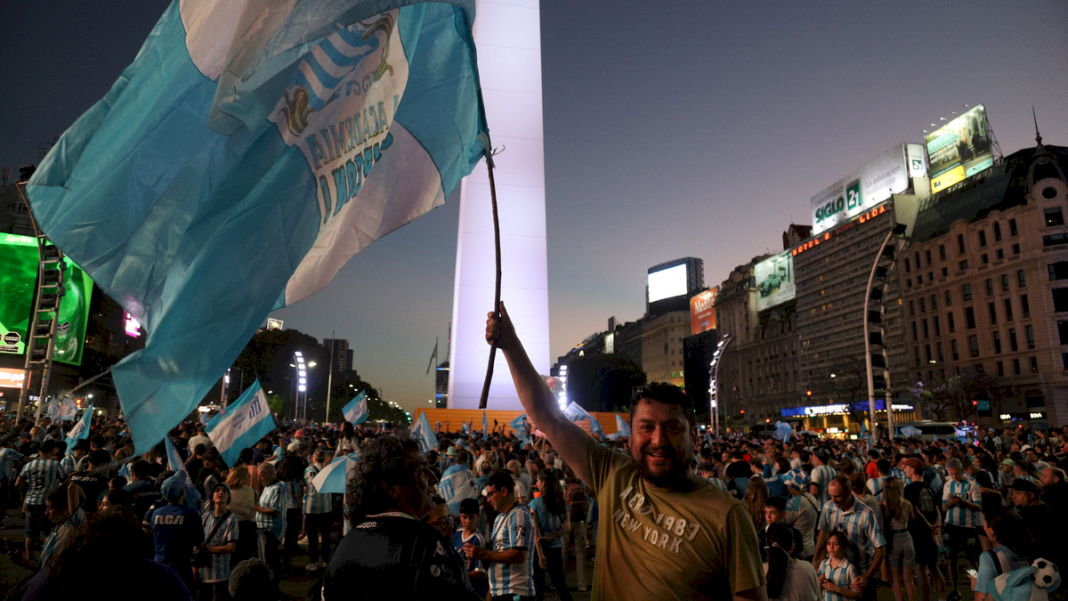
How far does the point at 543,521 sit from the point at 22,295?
1903 inches

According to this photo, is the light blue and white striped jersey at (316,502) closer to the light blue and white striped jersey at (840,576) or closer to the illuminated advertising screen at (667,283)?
the light blue and white striped jersey at (840,576)

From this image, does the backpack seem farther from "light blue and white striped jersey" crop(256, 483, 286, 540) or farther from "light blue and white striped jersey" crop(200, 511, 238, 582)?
"light blue and white striped jersey" crop(200, 511, 238, 582)

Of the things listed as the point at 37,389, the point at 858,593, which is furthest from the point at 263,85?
the point at 37,389

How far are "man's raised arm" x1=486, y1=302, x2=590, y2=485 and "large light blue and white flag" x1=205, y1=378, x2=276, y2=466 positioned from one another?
8.55 metres

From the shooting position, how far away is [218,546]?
251 inches

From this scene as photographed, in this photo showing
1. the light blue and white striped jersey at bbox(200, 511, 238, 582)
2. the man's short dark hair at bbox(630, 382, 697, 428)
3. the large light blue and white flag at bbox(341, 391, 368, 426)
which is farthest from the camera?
the large light blue and white flag at bbox(341, 391, 368, 426)

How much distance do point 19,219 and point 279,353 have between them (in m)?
40.2

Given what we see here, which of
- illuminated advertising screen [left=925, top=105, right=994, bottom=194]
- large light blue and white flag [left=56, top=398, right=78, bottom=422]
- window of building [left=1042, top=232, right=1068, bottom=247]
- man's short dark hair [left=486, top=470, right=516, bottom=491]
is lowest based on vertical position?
man's short dark hair [left=486, top=470, right=516, bottom=491]

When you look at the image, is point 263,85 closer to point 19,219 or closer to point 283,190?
point 283,190

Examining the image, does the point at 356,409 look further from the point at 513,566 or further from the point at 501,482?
the point at 513,566

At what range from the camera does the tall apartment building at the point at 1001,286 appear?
5534cm

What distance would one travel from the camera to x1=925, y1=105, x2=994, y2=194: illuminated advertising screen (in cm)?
6762

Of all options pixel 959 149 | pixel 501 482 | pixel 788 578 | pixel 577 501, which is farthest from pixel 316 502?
pixel 959 149

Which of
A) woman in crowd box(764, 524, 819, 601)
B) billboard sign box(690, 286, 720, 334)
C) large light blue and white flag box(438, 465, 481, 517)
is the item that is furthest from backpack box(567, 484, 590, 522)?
billboard sign box(690, 286, 720, 334)
